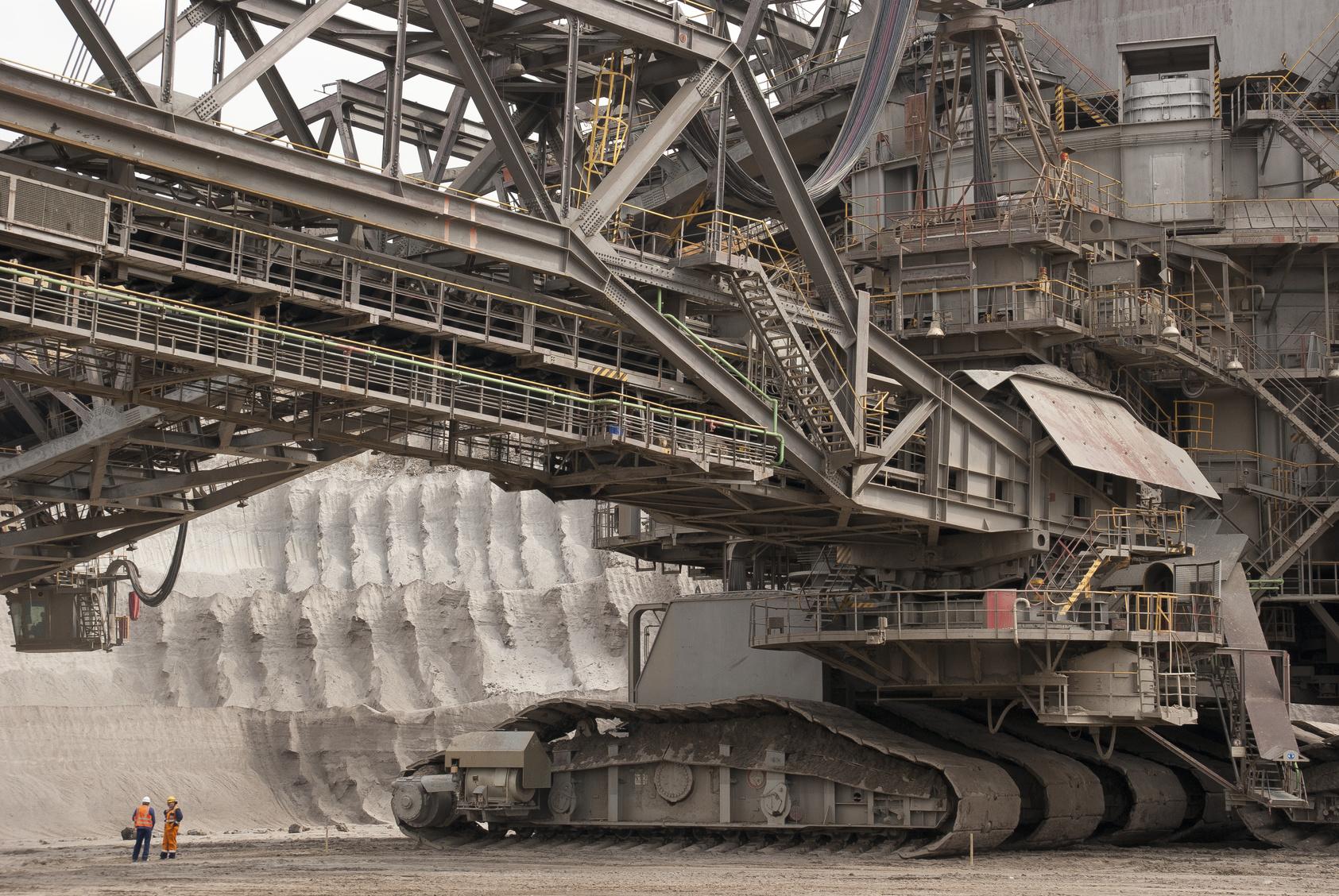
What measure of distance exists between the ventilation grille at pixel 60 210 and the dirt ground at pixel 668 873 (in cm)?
689

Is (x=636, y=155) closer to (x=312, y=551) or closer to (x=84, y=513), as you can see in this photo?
(x=84, y=513)

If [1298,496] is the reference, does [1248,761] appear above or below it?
below

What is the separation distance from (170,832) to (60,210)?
1234 centimetres

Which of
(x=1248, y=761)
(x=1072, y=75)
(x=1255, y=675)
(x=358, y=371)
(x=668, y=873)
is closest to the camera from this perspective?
(x=358, y=371)

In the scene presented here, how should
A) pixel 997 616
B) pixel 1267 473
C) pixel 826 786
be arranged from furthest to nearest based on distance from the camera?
pixel 1267 473, pixel 826 786, pixel 997 616

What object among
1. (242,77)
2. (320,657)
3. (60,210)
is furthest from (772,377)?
(320,657)

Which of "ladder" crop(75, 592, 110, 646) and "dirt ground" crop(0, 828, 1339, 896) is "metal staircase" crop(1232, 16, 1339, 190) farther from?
"ladder" crop(75, 592, 110, 646)

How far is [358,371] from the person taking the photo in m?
17.6

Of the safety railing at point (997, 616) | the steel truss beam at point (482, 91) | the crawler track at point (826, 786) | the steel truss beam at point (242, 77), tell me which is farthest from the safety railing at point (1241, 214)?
the steel truss beam at point (242, 77)

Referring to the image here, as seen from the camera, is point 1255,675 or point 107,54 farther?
point 1255,675

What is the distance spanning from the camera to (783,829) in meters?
22.9

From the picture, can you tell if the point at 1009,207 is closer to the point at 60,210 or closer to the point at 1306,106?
the point at 1306,106

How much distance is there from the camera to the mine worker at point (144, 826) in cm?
2403

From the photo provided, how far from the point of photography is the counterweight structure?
659 inches
